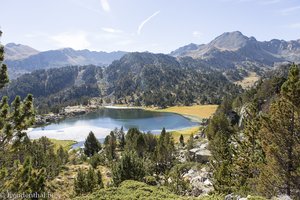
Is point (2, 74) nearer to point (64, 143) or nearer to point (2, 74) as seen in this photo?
point (2, 74)

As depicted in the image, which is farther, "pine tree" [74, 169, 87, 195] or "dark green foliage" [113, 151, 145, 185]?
"dark green foliage" [113, 151, 145, 185]

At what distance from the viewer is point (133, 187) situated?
24.0 meters

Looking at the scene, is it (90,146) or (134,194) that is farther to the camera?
(90,146)

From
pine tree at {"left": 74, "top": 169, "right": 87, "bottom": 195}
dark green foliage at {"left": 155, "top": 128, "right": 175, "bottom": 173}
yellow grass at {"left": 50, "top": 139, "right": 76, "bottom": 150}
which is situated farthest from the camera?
yellow grass at {"left": 50, "top": 139, "right": 76, "bottom": 150}

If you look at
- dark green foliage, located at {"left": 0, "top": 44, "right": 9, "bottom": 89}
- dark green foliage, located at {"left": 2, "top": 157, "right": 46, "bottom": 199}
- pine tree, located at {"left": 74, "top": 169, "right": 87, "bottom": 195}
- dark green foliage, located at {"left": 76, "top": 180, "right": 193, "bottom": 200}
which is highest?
dark green foliage, located at {"left": 0, "top": 44, "right": 9, "bottom": 89}

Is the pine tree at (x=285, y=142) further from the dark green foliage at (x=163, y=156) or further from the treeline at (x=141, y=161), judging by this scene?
the dark green foliage at (x=163, y=156)

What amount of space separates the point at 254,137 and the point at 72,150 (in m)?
94.9

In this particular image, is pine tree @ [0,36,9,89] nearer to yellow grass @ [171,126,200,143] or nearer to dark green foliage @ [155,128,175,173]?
dark green foliage @ [155,128,175,173]

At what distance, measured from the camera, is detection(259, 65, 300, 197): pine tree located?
2616 centimetres

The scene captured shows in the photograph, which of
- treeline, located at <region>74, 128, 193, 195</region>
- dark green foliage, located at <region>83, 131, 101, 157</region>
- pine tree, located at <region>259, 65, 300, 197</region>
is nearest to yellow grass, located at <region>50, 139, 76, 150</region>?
dark green foliage, located at <region>83, 131, 101, 157</region>

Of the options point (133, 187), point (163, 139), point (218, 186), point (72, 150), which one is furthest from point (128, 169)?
point (72, 150)

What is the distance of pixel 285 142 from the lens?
1064 inches

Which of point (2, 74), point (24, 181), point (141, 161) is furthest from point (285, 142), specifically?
point (141, 161)

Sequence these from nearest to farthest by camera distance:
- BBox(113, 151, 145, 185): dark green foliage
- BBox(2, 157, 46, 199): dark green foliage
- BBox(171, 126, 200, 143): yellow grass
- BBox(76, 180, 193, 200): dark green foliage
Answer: BBox(76, 180, 193, 200): dark green foliage → BBox(2, 157, 46, 199): dark green foliage → BBox(113, 151, 145, 185): dark green foliage → BBox(171, 126, 200, 143): yellow grass
